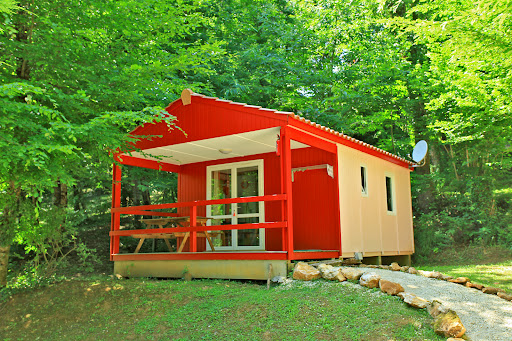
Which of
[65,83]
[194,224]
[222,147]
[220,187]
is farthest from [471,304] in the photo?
[65,83]

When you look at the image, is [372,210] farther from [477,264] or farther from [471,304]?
[477,264]

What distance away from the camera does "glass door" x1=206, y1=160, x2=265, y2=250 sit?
1065 cm

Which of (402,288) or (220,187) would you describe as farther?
(220,187)

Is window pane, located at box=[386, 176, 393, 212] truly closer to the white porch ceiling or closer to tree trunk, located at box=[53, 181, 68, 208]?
the white porch ceiling

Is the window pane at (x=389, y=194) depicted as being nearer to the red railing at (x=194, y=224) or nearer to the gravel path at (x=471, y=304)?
the gravel path at (x=471, y=304)

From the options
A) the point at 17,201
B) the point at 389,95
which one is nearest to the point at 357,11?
the point at 389,95

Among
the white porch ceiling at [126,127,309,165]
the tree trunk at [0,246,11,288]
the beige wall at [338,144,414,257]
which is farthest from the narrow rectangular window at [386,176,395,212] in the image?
the tree trunk at [0,246,11,288]

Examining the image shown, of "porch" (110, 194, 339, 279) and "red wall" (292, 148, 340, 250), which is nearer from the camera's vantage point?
"porch" (110, 194, 339, 279)

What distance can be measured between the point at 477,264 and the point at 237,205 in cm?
770

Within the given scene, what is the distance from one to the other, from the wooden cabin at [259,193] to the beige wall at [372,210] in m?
0.03

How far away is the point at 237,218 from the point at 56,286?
13.5 feet

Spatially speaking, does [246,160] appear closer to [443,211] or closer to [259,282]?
[259,282]

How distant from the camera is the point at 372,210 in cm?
1088

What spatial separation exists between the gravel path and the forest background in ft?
15.2
